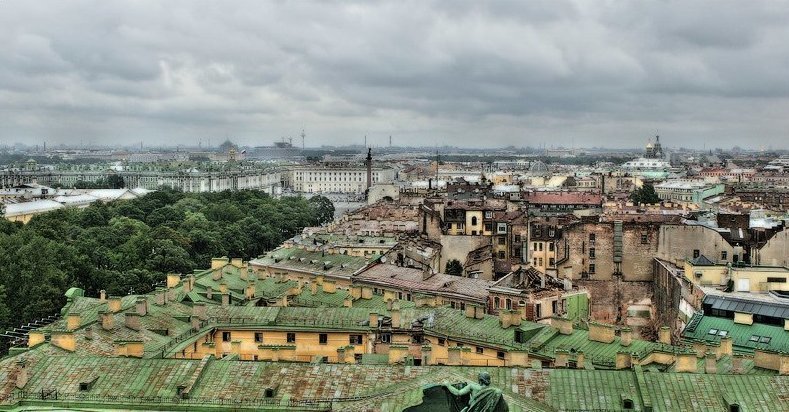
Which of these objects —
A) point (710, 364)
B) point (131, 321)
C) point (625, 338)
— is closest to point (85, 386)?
point (131, 321)

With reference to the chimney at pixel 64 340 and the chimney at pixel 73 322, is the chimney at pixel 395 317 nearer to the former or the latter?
the chimney at pixel 73 322

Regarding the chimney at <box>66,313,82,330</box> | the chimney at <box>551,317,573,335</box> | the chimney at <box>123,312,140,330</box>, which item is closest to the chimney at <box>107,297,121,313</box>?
the chimney at <box>123,312,140,330</box>

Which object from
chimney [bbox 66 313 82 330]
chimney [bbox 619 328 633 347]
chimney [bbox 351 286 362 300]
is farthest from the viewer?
chimney [bbox 351 286 362 300]

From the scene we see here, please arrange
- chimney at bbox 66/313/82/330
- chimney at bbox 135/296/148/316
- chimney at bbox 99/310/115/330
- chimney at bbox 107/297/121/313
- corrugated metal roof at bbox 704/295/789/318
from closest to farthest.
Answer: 1. chimney at bbox 66/313/82/330
2. chimney at bbox 99/310/115/330
3. chimney at bbox 135/296/148/316
4. chimney at bbox 107/297/121/313
5. corrugated metal roof at bbox 704/295/789/318

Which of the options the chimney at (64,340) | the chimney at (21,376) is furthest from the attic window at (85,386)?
the chimney at (64,340)

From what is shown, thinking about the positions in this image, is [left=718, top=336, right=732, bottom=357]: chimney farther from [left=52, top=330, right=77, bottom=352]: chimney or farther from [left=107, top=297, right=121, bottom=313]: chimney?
[left=107, top=297, right=121, bottom=313]: chimney

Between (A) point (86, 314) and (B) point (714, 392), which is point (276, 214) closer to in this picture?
(A) point (86, 314)

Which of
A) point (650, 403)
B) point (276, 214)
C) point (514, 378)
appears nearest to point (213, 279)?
point (514, 378)
